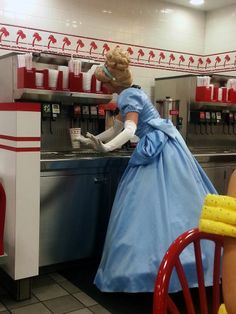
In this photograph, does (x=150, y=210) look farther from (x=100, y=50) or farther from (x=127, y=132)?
(x=100, y=50)

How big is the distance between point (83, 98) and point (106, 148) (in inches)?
35.9

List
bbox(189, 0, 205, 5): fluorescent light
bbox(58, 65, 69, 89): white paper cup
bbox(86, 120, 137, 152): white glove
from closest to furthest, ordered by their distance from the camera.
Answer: bbox(86, 120, 137, 152): white glove < bbox(58, 65, 69, 89): white paper cup < bbox(189, 0, 205, 5): fluorescent light

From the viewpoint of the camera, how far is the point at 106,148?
9.43 ft

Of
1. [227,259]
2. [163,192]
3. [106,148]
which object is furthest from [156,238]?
[227,259]

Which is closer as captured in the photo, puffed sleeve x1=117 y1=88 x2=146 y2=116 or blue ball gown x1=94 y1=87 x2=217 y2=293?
blue ball gown x1=94 y1=87 x2=217 y2=293

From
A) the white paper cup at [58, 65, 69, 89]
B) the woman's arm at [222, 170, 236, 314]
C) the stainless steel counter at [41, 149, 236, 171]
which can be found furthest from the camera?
the white paper cup at [58, 65, 69, 89]

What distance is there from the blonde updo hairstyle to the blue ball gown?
122 mm

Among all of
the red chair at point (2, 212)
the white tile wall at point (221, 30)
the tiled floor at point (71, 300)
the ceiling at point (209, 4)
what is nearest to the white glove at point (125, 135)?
the red chair at point (2, 212)

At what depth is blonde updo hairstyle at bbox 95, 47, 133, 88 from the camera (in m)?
2.85

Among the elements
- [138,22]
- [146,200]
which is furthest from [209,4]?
[146,200]

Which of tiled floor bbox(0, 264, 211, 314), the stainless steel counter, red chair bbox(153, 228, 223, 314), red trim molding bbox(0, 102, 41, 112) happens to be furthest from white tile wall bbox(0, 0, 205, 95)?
red chair bbox(153, 228, 223, 314)

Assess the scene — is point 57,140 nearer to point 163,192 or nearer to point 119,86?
point 119,86

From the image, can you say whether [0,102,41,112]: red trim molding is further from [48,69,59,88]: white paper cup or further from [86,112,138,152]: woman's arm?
[48,69,59,88]: white paper cup

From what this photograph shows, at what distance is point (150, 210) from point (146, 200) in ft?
0.23
